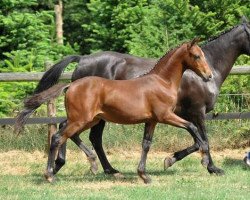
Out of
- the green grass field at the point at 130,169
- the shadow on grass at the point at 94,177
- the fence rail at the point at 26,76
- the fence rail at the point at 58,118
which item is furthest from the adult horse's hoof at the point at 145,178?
the fence rail at the point at 26,76

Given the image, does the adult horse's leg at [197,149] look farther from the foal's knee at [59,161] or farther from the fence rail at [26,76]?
the fence rail at [26,76]

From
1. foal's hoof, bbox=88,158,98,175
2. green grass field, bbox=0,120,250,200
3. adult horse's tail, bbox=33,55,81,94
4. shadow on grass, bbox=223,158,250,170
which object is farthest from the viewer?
shadow on grass, bbox=223,158,250,170

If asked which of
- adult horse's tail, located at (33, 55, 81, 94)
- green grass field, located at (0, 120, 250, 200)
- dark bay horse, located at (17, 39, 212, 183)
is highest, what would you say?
dark bay horse, located at (17, 39, 212, 183)

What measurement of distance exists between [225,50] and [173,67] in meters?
1.42

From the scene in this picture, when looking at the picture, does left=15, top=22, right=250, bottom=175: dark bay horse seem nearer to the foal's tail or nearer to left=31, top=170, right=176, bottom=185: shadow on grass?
left=31, top=170, right=176, bottom=185: shadow on grass

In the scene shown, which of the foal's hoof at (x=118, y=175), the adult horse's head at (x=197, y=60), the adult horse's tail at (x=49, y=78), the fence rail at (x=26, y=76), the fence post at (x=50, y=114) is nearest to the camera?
the adult horse's head at (x=197, y=60)

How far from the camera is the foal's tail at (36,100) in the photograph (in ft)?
26.7

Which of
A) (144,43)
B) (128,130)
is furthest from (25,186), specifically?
(144,43)

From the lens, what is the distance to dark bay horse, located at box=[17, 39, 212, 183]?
793 cm

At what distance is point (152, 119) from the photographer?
8.12 m

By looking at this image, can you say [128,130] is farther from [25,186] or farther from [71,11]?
[71,11]

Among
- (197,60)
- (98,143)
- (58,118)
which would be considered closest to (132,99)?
(197,60)

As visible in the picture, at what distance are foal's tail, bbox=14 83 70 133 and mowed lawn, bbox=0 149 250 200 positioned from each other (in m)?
0.78

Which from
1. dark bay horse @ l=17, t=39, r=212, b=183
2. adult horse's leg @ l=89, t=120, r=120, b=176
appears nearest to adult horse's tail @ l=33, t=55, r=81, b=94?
adult horse's leg @ l=89, t=120, r=120, b=176
